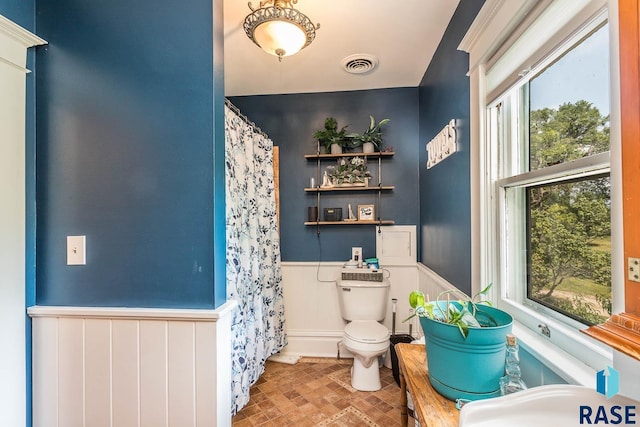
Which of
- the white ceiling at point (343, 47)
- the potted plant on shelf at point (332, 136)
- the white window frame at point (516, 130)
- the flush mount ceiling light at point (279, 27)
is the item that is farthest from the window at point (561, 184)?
the potted plant on shelf at point (332, 136)

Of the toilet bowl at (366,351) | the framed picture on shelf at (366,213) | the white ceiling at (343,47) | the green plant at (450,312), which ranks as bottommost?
the toilet bowl at (366,351)

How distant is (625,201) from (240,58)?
2227 millimetres

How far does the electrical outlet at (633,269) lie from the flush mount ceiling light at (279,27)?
145 centimetres

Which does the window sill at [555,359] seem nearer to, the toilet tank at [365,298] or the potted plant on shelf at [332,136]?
the toilet tank at [365,298]

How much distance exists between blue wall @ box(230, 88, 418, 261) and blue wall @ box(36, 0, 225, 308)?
1469 mm

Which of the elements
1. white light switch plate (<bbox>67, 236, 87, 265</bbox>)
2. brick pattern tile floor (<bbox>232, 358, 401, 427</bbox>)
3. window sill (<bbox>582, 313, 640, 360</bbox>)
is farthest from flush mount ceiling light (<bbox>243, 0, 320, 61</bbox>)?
brick pattern tile floor (<bbox>232, 358, 401, 427</bbox>)

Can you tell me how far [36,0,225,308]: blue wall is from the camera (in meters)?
1.09

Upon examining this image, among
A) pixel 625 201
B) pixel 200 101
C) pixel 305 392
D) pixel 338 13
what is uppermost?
pixel 338 13

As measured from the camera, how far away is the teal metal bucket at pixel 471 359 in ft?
2.41

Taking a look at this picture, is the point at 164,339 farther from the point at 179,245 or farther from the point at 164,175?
the point at 164,175

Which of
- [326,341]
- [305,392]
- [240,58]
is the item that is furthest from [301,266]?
[240,58]

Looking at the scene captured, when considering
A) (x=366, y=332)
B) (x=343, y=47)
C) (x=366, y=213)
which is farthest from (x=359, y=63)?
(x=366, y=332)

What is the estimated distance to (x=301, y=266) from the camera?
2582mm

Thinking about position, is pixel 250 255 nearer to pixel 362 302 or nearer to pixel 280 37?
pixel 362 302
